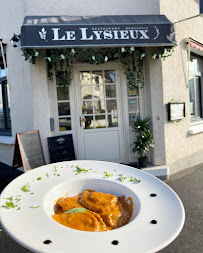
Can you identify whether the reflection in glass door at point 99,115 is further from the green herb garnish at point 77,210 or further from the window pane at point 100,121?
the green herb garnish at point 77,210

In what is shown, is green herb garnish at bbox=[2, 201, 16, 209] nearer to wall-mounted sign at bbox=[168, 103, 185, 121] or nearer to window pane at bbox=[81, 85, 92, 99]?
window pane at bbox=[81, 85, 92, 99]

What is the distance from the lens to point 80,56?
15.2 ft

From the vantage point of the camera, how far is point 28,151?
4.11m

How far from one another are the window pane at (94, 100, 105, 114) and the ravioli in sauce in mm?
3015

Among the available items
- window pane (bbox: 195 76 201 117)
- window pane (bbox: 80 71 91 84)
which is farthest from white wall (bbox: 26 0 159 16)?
window pane (bbox: 195 76 201 117)

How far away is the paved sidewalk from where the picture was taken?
2416 millimetres

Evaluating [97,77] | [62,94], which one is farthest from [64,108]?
[97,77]

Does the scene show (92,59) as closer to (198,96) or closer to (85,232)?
(85,232)

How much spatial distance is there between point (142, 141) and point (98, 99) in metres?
1.37

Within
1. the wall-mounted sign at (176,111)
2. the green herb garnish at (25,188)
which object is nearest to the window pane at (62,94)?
the wall-mounted sign at (176,111)

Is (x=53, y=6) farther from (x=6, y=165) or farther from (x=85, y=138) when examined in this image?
(x=6, y=165)

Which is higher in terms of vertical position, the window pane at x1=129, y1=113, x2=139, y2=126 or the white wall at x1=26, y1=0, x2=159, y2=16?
the white wall at x1=26, y1=0, x2=159, y2=16

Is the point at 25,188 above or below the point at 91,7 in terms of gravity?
below

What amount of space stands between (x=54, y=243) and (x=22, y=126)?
4.15m
